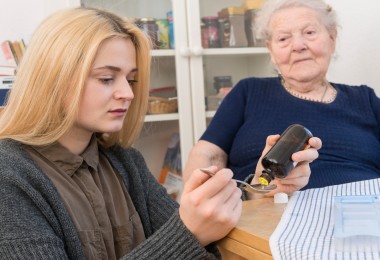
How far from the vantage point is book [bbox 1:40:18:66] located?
1913mm

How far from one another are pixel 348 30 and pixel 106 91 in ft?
4.28

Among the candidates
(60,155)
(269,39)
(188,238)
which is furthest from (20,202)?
(269,39)

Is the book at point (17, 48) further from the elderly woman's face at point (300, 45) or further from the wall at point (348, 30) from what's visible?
the elderly woman's face at point (300, 45)

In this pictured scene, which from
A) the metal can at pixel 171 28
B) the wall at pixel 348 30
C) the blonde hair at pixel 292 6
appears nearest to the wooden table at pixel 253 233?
the blonde hair at pixel 292 6

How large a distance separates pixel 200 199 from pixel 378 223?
0.79 feet

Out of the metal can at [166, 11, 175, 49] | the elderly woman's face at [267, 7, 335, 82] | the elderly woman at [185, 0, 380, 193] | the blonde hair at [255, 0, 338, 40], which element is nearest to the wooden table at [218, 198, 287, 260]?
the elderly woman at [185, 0, 380, 193]

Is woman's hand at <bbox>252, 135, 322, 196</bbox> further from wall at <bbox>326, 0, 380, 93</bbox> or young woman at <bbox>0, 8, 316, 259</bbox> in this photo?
wall at <bbox>326, 0, 380, 93</bbox>

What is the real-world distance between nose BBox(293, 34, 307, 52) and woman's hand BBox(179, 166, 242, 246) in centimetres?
81

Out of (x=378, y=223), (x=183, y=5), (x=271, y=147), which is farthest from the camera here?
(x=183, y=5)

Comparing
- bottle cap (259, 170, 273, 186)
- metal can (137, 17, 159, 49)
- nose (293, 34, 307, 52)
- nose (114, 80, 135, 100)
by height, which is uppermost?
metal can (137, 17, 159, 49)

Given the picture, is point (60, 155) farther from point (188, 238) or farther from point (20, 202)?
point (188, 238)

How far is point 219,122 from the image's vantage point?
53.7 inches

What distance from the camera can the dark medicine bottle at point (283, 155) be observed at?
0.79 meters

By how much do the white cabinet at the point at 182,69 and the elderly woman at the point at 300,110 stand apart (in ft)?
1.77
